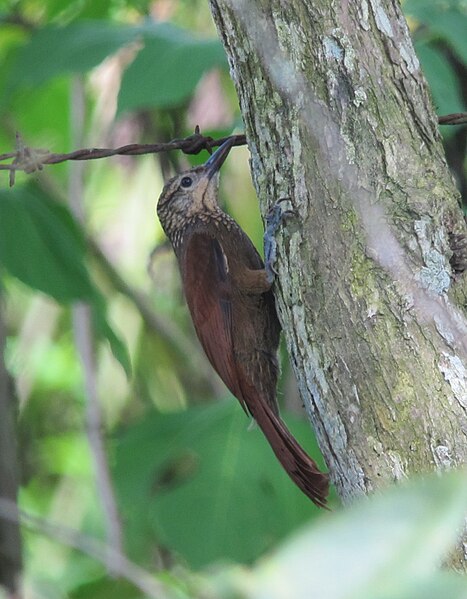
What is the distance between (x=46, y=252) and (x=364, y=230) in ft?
4.91

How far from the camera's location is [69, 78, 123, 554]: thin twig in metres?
4.19

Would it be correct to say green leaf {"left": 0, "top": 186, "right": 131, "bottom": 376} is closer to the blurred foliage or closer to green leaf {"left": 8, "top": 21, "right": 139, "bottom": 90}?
the blurred foliage

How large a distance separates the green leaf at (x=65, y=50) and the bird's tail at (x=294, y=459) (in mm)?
1431

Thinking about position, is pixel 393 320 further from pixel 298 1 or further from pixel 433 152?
pixel 298 1

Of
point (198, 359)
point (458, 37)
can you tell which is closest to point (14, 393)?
point (198, 359)

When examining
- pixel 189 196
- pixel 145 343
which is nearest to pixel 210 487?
pixel 189 196

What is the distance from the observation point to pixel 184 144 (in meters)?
2.45

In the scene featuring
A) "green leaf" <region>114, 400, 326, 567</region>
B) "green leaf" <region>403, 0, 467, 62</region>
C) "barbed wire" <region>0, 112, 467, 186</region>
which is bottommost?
"green leaf" <region>114, 400, 326, 567</region>

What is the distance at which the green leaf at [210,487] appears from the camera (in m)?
3.23

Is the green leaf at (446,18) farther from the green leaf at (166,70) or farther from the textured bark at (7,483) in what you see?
the textured bark at (7,483)

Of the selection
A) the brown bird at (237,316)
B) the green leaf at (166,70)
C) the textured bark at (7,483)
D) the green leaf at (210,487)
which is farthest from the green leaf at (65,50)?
the green leaf at (210,487)

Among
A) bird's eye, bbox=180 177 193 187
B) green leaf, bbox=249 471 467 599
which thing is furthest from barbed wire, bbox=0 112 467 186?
green leaf, bbox=249 471 467 599

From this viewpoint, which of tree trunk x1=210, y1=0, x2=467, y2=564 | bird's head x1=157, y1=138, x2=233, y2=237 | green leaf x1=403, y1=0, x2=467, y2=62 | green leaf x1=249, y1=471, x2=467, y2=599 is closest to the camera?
green leaf x1=249, y1=471, x2=467, y2=599

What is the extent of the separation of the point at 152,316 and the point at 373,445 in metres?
3.02
